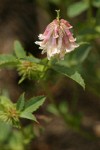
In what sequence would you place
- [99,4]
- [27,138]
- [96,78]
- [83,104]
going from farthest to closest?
[83,104]
[96,78]
[99,4]
[27,138]

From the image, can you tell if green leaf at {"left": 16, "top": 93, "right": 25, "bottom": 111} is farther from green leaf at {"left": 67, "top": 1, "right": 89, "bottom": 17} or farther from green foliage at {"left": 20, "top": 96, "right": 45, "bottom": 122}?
green leaf at {"left": 67, "top": 1, "right": 89, "bottom": 17}

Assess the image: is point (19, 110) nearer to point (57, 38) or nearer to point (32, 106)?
point (32, 106)

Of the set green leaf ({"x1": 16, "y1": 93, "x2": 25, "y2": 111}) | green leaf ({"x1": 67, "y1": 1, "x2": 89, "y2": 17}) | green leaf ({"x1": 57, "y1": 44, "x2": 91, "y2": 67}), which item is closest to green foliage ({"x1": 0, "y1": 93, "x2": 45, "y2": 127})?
green leaf ({"x1": 16, "y1": 93, "x2": 25, "y2": 111})

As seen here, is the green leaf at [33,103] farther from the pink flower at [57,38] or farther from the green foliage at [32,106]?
the pink flower at [57,38]

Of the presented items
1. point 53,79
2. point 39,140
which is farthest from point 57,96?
point 53,79

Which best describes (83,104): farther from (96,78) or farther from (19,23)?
(19,23)

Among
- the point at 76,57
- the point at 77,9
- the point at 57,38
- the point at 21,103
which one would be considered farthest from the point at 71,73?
the point at 77,9
